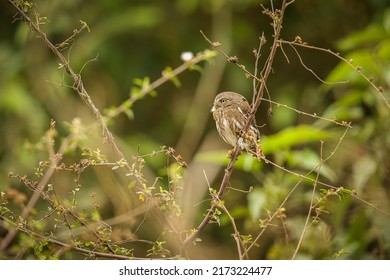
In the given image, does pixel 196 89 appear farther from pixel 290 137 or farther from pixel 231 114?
pixel 231 114

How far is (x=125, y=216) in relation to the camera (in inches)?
97.6

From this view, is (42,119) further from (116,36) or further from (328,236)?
(328,236)

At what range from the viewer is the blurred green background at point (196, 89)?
3.86m

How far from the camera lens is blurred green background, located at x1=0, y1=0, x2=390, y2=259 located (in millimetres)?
3855

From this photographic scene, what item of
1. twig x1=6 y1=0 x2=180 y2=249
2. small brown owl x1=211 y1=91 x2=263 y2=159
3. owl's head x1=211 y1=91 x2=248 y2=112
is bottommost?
twig x1=6 y1=0 x2=180 y2=249

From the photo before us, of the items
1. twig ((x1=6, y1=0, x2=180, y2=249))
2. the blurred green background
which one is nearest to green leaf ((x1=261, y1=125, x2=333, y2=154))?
the blurred green background

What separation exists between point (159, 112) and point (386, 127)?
238 centimetres

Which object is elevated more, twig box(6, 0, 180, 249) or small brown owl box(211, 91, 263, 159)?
small brown owl box(211, 91, 263, 159)

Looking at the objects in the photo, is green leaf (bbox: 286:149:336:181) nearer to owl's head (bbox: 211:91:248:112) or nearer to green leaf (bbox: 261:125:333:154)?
green leaf (bbox: 261:125:333:154)

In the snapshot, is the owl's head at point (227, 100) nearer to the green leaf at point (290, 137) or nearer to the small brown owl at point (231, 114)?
the small brown owl at point (231, 114)

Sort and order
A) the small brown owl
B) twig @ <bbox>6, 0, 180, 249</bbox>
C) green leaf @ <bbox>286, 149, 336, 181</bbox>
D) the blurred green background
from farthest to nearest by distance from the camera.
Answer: the blurred green background, green leaf @ <bbox>286, 149, 336, 181</bbox>, the small brown owl, twig @ <bbox>6, 0, 180, 249</bbox>

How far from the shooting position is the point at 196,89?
5.46 meters

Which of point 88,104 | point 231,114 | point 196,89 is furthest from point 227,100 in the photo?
point 196,89
